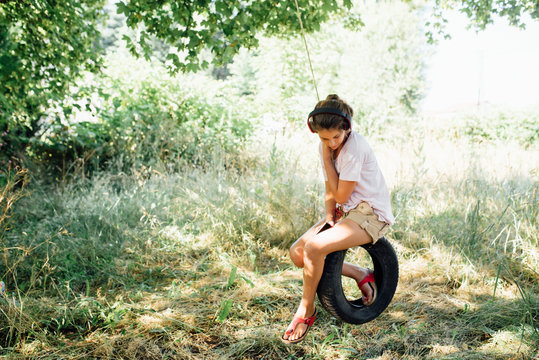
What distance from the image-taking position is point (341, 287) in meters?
2.24

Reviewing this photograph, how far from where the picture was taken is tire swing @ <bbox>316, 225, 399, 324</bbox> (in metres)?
2.23

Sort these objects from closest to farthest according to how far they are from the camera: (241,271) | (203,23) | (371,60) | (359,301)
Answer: (359,301) < (203,23) < (241,271) < (371,60)

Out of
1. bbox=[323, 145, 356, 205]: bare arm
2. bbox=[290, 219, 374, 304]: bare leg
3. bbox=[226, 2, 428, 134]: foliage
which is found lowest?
bbox=[290, 219, 374, 304]: bare leg

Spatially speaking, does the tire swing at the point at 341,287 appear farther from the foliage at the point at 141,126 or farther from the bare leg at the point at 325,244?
the foliage at the point at 141,126

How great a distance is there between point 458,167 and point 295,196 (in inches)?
117

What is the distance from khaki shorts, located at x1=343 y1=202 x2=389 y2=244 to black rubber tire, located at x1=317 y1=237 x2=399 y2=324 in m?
0.13

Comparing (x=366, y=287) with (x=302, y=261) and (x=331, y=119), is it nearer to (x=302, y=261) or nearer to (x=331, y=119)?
(x=302, y=261)

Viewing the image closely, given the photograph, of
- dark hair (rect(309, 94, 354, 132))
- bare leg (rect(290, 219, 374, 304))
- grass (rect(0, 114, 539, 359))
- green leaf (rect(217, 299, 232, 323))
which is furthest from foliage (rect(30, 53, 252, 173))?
dark hair (rect(309, 94, 354, 132))

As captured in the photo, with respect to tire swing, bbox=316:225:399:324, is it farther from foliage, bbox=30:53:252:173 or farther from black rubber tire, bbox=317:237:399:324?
foliage, bbox=30:53:252:173

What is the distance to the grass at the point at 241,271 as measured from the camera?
8.46 feet

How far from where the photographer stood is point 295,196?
4.55 meters

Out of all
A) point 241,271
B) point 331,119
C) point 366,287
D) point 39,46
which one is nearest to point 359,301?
point 366,287

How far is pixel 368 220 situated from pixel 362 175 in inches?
11.4

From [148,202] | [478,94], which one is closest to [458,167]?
[148,202]
